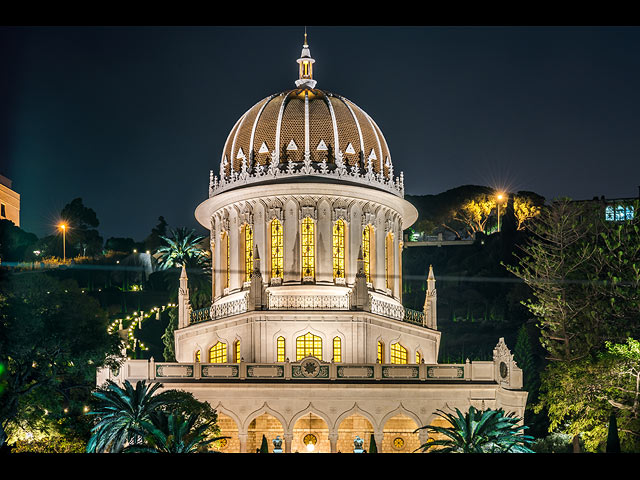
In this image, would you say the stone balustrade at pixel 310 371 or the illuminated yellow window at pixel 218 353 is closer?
the stone balustrade at pixel 310 371

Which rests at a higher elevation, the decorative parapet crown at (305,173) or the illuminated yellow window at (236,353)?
the decorative parapet crown at (305,173)

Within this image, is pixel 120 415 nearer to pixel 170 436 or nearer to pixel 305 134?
pixel 170 436

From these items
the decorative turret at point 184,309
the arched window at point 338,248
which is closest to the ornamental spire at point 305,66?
the arched window at point 338,248

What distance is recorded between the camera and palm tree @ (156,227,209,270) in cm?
10981

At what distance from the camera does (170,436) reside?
44219 millimetres

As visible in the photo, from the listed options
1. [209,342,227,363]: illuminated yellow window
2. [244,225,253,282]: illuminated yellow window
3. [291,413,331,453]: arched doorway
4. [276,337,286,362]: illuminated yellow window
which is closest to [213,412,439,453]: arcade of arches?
[291,413,331,453]: arched doorway

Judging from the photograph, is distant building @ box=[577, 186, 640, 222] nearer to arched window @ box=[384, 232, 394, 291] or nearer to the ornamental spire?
arched window @ box=[384, 232, 394, 291]

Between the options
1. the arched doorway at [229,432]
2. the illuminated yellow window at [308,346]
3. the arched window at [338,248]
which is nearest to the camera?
the arched doorway at [229,432]

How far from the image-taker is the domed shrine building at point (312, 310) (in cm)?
5403

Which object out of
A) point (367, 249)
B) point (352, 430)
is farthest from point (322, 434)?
point (367, 249)

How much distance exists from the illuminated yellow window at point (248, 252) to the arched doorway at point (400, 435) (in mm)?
12422

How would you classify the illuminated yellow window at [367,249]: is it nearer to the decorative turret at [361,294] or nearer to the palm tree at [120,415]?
the decorative turret at [361,294]
